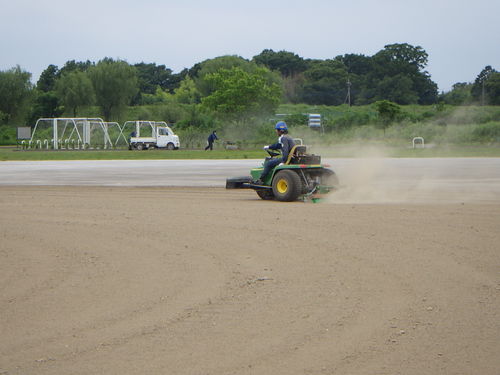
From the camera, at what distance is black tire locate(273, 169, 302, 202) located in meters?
14.8

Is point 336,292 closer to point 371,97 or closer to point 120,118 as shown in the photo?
point 120,118

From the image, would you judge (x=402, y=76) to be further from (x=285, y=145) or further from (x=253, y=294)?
(x=253, y=294)

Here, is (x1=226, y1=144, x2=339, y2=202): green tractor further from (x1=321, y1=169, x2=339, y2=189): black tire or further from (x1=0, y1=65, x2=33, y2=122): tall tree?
(x1=0, y1=65, x2=33, y2=122): tall tree

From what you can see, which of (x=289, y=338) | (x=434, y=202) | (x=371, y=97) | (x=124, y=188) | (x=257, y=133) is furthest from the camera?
(x=371, y=97)

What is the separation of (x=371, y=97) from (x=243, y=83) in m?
40.4

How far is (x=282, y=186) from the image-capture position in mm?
15102

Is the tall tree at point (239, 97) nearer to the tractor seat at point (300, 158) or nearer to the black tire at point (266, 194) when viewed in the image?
the black tire at point (266, 194)

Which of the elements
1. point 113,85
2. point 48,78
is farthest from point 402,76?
point 48,78

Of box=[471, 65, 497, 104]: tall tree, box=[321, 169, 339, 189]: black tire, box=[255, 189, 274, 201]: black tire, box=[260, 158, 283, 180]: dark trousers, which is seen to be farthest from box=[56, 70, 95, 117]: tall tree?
box=[321, 169, 339, 189]: black tire

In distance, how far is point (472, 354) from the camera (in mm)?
5070

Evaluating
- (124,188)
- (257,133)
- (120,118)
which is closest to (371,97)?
(120,118)

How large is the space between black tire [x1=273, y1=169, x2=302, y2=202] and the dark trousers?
11.1 inches

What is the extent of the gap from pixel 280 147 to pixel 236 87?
4478cm

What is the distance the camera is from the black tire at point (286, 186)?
1477 cm
